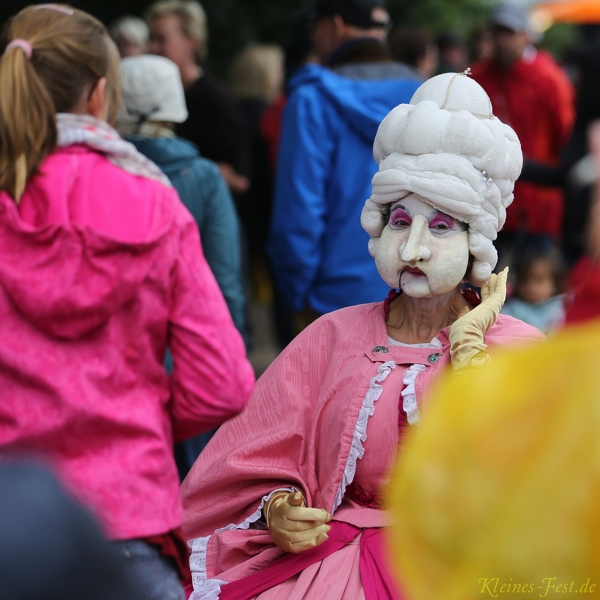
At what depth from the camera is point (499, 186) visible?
3064 millimetres

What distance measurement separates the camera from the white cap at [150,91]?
14.4 feet

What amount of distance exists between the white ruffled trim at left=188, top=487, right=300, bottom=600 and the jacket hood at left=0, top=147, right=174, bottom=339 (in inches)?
33.7

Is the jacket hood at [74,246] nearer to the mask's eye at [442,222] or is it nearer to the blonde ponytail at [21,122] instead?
the blonde ponytail at [21,122]

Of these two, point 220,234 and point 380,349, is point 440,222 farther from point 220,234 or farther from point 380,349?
point 220,234

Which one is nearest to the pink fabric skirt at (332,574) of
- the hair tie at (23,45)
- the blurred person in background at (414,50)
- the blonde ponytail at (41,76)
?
the blonde ponytail at (41,76)

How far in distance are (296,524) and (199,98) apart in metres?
3.02

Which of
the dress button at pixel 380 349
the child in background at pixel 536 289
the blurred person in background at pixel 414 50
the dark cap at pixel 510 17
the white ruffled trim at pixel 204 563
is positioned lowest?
the child in background at pixel 536 289

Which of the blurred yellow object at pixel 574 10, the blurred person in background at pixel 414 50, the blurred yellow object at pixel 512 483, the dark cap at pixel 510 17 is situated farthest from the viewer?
the blurred person in background at pixel 414 50

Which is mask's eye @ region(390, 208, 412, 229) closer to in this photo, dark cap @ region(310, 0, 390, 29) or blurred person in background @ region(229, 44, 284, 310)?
dark cap @ region(310, 0, 390, 29)

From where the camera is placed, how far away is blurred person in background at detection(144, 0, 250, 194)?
5.54 meters

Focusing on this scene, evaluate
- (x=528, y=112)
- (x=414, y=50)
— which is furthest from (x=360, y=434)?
(x=414, y=50)

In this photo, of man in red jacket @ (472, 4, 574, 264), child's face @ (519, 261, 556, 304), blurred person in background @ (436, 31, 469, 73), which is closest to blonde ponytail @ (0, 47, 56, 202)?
child's face @ (519, 261, 556, 304)

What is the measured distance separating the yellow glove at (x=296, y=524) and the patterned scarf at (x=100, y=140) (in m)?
0.86

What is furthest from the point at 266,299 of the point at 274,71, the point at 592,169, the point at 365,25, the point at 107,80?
the point at 592,169
